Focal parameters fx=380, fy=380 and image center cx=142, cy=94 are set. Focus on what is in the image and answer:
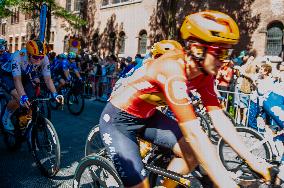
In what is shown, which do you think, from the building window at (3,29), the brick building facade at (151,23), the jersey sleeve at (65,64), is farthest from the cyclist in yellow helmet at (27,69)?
the building window at (3,29)

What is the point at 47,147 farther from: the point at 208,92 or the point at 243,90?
the point at 243,90

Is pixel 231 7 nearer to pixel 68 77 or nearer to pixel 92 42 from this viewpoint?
pixel 68 77

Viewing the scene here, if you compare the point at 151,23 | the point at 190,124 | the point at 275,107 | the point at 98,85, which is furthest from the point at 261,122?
the point at 151,23

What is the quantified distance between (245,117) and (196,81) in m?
7.10

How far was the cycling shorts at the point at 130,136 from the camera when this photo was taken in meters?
2.90

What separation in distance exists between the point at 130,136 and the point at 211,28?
1.12m

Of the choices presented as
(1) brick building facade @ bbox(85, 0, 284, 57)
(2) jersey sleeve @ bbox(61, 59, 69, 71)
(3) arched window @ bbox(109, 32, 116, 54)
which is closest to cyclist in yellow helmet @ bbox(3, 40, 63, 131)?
(2) jersey sleeve @ bbox(61, 59, 69, 71)

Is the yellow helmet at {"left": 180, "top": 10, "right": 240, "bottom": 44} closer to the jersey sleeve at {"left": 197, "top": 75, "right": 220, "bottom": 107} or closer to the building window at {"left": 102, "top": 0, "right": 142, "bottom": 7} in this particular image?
the jersey sleeve at {"left": 197, "top": 75, "right": 220, "bottom": 107}

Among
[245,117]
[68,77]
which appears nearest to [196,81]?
[245,117]

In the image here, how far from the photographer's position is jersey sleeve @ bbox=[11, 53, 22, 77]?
5.56 meters

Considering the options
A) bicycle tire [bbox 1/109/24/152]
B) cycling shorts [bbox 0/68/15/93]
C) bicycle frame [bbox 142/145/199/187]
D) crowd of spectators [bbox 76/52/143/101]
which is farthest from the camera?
crowd of spectators [bbox 76/52/143/101]

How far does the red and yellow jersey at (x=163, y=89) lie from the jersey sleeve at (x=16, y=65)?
290cm

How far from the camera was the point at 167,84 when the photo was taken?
2.50 m

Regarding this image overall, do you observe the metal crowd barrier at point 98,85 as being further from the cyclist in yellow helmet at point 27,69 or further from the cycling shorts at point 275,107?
the cycling shorts at point 275,107
